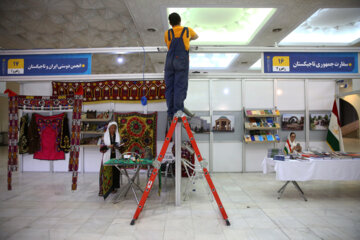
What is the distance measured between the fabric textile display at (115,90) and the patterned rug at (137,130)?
513mm

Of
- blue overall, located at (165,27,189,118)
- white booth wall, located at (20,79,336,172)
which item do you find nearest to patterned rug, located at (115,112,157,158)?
white booth wall, located at (20,79,336,172)

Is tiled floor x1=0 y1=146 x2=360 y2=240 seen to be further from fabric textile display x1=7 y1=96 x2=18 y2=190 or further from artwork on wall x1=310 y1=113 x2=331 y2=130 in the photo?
artwork on wall x1=310 y1=113 x2=331 y2=130

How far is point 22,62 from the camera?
4031 mm

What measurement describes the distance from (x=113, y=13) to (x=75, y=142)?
13.3 ft

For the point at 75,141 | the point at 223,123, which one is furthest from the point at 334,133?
the point at 75,141

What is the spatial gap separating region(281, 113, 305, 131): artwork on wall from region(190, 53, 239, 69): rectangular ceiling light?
3.77 m

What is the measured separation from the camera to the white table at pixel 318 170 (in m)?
4.26

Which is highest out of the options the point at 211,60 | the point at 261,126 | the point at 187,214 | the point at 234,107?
the point at 211,60

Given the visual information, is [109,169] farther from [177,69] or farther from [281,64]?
[281,64]

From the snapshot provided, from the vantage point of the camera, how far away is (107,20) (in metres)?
6.82

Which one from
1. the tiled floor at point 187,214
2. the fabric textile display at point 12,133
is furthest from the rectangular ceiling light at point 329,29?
the fabric textile display at point 12,133

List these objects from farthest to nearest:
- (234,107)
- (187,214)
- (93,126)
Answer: (234,107) → (93,126) → (187,214)

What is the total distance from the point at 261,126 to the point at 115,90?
4596 mm

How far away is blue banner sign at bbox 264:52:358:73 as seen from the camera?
13.1 feet
